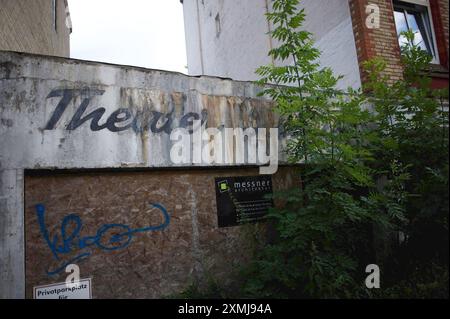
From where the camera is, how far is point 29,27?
851cm

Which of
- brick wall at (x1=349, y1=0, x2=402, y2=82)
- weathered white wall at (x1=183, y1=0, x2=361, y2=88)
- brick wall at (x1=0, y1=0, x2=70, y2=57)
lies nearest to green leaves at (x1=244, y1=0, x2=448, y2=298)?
brick wall at (x1=349, y1=0, x2=402, y2=82)

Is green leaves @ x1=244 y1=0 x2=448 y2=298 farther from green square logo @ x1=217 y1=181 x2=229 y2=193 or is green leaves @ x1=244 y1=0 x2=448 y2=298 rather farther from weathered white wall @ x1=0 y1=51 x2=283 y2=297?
weathered white wall @ x1=0 y1=51 x2=283 y2=297

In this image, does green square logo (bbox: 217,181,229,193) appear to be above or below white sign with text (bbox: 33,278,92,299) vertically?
above

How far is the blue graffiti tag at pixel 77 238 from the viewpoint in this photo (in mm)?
4309

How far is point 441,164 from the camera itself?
4762 millimetres

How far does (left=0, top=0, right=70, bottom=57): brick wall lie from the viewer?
22.7ft

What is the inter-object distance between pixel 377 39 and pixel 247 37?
19.0 feet

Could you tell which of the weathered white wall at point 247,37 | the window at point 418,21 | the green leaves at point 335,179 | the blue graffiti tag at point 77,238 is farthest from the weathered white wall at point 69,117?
the window at point 418,21

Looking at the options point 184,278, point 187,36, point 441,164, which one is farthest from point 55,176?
point 187,36

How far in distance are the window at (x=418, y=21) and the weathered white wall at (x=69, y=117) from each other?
232 inches

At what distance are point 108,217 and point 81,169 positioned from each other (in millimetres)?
733

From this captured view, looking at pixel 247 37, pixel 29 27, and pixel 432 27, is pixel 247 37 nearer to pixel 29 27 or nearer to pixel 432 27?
pixel 432 27

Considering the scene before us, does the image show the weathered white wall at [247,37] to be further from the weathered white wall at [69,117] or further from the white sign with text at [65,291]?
the white sign with text at [65,291]

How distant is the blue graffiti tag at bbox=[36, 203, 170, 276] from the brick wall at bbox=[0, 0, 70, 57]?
4.13 metres
